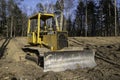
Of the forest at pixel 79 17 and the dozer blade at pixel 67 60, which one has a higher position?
the forest at pixel 79 17

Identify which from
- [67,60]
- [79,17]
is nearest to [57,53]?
[67,60]

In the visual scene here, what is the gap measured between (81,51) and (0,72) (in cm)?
425

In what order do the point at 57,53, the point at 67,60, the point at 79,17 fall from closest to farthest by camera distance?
the point at 57,53 < the point at 67,60 < the point at 79,17

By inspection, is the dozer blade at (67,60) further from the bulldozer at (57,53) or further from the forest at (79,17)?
the forest at (79,17)

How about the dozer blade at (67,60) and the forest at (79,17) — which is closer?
the dozer blade at (67,60)

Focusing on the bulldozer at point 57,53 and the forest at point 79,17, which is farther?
the forest at point 79,17

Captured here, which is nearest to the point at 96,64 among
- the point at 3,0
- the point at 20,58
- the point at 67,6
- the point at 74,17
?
the point at 20,58

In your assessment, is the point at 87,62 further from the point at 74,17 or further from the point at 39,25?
the point at 74,17

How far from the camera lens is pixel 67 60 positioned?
445 inches

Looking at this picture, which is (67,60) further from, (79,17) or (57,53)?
(79,17)

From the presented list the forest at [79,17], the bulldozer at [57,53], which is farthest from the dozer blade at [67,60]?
the forest at [79,17]

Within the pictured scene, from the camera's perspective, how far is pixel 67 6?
4919 centimetres

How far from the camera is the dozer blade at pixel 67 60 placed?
10687 millimetres

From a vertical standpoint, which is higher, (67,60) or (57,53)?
(57,53)
